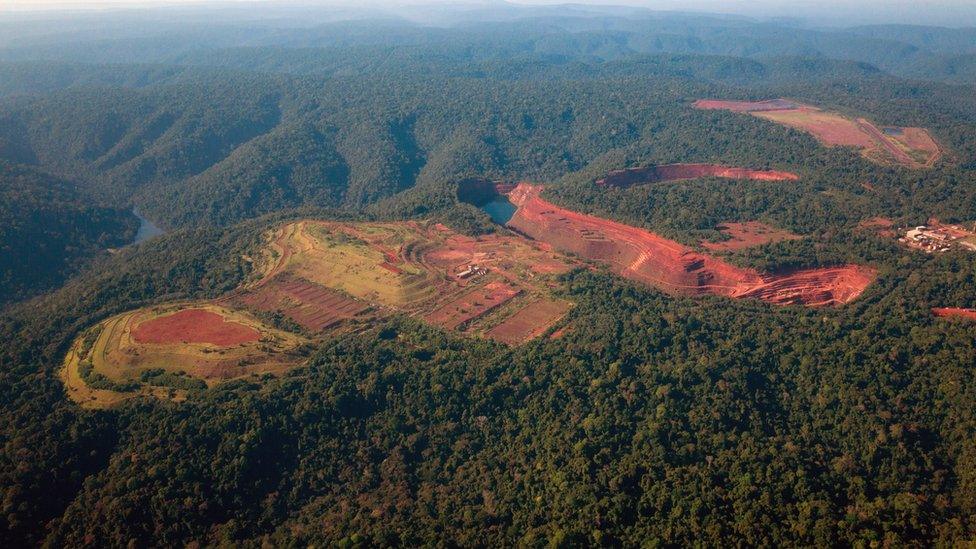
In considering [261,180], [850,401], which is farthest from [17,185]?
[850,401]

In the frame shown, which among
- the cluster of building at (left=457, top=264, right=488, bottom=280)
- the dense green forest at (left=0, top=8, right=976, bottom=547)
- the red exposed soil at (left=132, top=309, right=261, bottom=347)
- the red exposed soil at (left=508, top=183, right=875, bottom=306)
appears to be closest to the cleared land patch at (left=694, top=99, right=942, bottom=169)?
the dense green forest at (left=0, top=8, right=976, bottom=547)

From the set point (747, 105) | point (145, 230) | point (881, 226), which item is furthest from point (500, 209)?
point (747, 105)

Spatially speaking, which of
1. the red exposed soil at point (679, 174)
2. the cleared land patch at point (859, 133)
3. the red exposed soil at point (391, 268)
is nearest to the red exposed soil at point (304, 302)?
the red exposed soil at point (391, 268)

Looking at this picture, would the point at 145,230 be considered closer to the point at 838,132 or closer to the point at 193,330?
the point at 193,330

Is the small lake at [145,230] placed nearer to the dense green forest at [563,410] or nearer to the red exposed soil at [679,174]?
the dense green forest at [563,410]

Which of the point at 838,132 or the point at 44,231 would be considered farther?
the point at 838,132

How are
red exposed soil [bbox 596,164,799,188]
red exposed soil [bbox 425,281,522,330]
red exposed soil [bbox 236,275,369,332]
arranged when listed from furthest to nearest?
red exposed soil [bbox 596,164,799,188]
red exposed soil [bbox 236,275,369,332]
red exposed soil [bbox 425,281,522,330]

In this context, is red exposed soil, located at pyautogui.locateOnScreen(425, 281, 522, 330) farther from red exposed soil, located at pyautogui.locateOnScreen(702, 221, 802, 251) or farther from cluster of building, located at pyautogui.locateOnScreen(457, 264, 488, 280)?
red exposed soil, located at pyautogui.locateOnScreen(702, 221, 802, 251)
